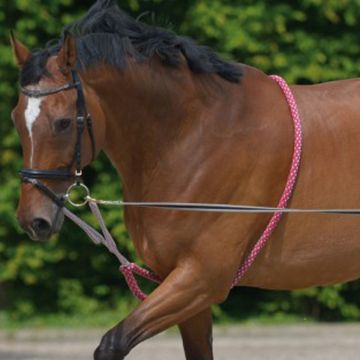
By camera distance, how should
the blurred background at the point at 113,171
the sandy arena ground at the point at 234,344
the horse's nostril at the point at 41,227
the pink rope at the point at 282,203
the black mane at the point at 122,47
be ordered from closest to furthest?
the horse's nostril at the point at 41,227 < the black mane at the point at 122,47 < the pink rope at the point at 282,203 < the sandy arena ground at the point at 234,344 < the blurred background at the point at 113,171

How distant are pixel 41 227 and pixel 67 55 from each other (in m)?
0.68

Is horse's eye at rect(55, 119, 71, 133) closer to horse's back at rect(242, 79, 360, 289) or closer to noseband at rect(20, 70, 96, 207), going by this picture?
noseband at rect(20, 70, 96, 207)

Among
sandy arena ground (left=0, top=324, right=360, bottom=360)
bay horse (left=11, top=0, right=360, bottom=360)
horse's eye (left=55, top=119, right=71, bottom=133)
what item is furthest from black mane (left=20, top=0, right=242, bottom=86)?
sandy arena ground (left=0, top=324, right=360, bottom=360)

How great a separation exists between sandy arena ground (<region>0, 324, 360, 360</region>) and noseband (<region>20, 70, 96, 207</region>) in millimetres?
3181

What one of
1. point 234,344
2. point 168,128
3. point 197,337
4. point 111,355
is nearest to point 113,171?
point 234,344

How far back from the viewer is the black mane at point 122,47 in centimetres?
423

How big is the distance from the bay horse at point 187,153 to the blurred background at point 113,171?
126 inches

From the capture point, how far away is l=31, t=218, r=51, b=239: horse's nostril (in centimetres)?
403

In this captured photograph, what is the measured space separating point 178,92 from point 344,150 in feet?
2.46

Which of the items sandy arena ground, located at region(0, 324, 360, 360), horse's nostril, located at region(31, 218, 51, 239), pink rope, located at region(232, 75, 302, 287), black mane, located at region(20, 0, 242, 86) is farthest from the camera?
sandy arena ground, located at region(0, 324, 360, 360)

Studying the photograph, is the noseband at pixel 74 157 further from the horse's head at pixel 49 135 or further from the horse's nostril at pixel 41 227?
the horse's nostril at pixel 41 227

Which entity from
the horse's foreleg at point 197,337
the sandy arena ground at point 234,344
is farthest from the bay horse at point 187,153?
the sandy arena ground at point 234,344

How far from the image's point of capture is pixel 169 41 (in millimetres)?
4410

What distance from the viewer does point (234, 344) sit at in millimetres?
7641
